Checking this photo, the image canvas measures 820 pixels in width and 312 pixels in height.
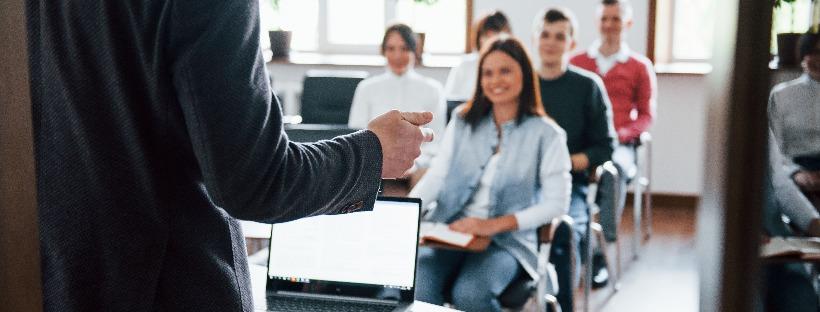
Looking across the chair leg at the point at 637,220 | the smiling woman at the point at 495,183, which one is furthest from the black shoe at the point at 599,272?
the smiling woman at the point at 495,183

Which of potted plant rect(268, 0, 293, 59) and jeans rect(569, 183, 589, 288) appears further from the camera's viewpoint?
potted plant rect(268, 0, 293, 59)

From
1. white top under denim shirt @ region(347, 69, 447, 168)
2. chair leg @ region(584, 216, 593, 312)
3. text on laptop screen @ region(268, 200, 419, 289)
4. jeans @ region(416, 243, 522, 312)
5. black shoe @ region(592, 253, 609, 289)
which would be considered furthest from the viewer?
white top under denim shirt @ region(347, 69, 447, 168)

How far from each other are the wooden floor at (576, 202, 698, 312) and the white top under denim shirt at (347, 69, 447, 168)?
130 centimetres

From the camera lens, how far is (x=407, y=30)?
503 cm

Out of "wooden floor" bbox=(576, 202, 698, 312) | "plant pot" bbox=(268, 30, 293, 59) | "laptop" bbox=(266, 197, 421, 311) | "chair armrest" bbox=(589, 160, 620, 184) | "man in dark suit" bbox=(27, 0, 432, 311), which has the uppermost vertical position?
"plant pot" bbox=(268, 30, 293, 59)

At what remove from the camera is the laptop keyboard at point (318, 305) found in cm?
173

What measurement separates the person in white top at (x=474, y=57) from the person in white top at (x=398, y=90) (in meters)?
0.25

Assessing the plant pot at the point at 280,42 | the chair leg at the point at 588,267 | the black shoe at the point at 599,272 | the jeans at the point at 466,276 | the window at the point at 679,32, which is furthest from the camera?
the plant pot at the point at 280,42

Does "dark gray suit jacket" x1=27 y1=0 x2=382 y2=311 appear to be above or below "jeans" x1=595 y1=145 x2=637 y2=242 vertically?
above

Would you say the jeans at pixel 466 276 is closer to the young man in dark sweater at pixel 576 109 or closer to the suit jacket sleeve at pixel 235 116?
the young man in dark sweater at pixel 576 109

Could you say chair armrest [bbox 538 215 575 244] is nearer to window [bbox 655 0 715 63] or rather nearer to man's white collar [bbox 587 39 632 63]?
man's white collar [bbox 587 39 632 63]

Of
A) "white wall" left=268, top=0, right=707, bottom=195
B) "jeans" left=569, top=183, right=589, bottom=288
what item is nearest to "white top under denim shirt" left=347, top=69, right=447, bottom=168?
"jeans" left=569, top=183, right=589, bottom=288

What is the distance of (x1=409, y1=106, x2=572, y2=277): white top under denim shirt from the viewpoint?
3053 millimetres

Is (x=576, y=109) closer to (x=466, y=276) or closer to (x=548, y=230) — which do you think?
(x=548, y=230)
